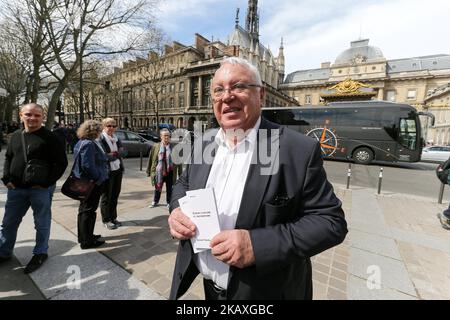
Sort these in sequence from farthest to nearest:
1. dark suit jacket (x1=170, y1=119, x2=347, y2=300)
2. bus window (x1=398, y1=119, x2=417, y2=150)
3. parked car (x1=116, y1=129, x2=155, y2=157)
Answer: parked car (x1=116, y1=129, x2=155, y2=157) < bus window (x1=398, y1=119, x2=417, y2=150) < dark suit jacket (x1=170, y1=119, x2=347, y2=300)

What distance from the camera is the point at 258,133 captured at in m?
1.32

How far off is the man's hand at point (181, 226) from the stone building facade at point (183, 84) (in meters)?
36.9

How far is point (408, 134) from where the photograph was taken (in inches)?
480

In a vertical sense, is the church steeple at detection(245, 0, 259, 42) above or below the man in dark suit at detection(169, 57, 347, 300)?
above

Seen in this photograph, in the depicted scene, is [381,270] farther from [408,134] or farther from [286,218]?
[408,134]

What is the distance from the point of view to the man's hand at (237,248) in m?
1.06

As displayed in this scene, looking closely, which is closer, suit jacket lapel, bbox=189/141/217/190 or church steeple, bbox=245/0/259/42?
suit jacket lapel, bbox=189/141/217/190

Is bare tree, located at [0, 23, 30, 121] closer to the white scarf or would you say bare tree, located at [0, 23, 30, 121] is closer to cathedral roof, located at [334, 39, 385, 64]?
the white scarf

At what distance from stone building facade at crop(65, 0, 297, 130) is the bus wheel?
88.8 feet

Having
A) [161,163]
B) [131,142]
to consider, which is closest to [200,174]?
[161,163]

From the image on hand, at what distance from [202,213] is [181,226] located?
0.17m

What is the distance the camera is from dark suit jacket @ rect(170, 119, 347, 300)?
104cm

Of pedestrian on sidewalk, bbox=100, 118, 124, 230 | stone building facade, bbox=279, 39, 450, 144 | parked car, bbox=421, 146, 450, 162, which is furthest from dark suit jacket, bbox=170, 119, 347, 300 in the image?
stone building facade, bbox=279, 39, 450, 144
